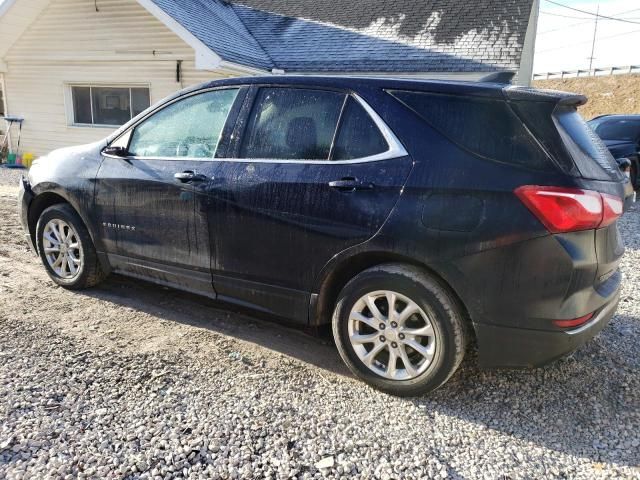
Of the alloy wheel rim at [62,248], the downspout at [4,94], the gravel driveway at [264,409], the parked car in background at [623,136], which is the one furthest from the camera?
the downspout at [4,94]

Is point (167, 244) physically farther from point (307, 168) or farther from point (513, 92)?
point (513, 92)

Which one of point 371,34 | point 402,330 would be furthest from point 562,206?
point 371,34

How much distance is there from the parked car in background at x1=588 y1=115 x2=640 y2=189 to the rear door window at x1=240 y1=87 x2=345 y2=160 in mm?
8874

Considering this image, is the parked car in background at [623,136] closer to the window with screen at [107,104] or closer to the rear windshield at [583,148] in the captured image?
the rear windshield at [583,148]

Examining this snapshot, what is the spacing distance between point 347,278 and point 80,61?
1189 centimetres

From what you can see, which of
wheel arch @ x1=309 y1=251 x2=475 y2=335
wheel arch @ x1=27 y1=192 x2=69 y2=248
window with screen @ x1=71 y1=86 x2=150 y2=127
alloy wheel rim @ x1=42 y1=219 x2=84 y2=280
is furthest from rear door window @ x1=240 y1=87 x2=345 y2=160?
window with screen @ x1=71 y1=86 x2=150 y2=127

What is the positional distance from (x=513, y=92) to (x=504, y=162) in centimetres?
40

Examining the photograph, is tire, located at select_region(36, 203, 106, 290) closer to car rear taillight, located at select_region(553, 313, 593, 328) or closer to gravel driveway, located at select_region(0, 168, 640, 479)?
gravel driveway, located at select_region(0, 168, 640, 479)

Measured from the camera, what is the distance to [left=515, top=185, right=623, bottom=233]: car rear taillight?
7.91ft

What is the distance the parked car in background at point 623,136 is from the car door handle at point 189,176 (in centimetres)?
930

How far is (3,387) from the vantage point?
9.50 ft

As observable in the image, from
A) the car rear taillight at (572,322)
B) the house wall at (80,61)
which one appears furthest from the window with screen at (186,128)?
the house wall at (80,61)

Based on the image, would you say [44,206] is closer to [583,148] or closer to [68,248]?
[68,248]

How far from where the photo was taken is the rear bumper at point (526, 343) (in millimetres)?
2551
